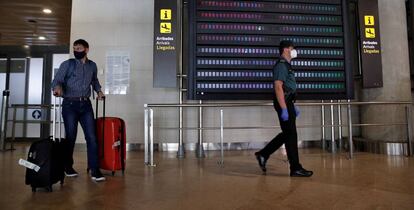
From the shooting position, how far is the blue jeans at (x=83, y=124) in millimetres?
3000

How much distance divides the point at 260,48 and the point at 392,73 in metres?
2.46

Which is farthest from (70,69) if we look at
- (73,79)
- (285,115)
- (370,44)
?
(370,44)

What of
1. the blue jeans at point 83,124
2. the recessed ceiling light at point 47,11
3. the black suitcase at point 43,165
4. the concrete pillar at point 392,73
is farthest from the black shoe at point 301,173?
the recessed ceiling light at point 47,11

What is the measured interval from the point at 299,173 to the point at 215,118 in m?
2.58

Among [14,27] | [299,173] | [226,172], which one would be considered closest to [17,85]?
[14,27]

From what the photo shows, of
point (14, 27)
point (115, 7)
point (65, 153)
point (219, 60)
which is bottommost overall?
point (65, 153)

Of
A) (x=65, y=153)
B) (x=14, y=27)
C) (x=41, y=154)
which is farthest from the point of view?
(x=14, y=27)

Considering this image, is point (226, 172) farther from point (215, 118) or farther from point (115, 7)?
point (115, 7)

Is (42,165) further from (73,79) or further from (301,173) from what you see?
(301,173)

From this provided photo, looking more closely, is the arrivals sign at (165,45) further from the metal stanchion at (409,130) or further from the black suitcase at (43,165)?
the metal stanchion at (409,130)

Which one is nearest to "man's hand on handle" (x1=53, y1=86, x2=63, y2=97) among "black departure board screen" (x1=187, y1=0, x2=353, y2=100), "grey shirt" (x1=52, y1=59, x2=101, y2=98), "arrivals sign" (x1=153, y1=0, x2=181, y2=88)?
"grey shirt" (x1=52, y1=59, x2=101, y2=98)

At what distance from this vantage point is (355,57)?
18.3ft

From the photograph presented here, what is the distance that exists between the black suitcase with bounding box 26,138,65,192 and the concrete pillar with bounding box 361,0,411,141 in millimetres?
5090

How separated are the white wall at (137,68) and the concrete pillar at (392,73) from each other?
177 cm
